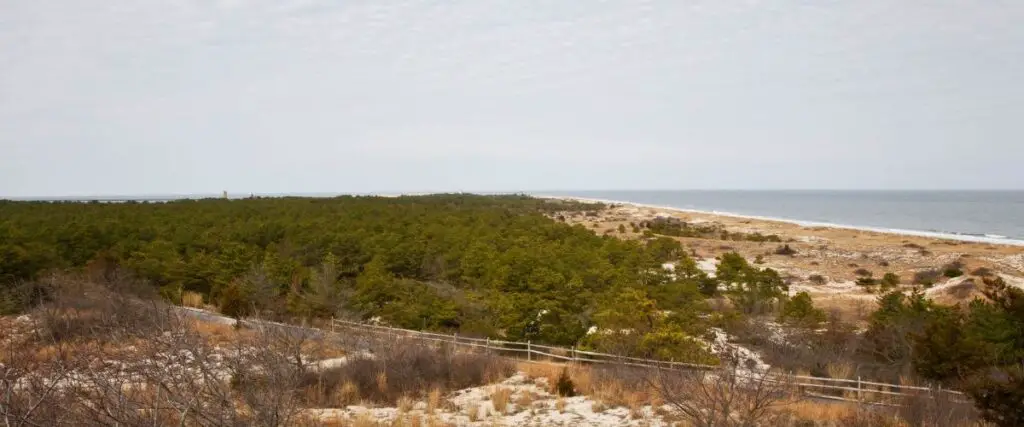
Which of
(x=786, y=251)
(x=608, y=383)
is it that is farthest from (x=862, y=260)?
(x=608, y=383)

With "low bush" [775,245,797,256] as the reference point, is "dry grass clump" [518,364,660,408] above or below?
below

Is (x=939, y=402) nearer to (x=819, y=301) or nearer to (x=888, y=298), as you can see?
(x=888, y=298)

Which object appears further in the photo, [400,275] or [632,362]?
[400,275]

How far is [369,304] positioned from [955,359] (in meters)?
18.5

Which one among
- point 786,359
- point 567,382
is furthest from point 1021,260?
point 567,382

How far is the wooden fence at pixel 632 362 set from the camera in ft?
40.9

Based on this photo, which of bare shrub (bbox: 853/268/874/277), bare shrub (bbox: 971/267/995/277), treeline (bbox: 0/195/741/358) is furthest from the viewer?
bare shrub (bbox: 853/268/874/277)

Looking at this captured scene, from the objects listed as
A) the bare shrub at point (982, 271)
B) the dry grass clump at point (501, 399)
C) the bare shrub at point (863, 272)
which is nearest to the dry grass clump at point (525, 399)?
the dry grass clump at point (501, 399)

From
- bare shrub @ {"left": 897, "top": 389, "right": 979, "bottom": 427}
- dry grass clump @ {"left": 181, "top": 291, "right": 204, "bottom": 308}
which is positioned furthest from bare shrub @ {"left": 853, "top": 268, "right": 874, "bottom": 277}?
dry grass clump @ {"left": 181, "top": 291, "right": 204, "bottom": 308}

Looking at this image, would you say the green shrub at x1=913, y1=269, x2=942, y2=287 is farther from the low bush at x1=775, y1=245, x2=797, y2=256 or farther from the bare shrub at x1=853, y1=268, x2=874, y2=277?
the low bush at x1=775, y1=245, x2=797, y2=256

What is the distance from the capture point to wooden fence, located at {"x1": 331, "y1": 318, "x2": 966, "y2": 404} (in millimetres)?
12453

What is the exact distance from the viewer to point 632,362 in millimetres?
15602

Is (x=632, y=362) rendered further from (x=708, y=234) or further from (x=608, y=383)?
(x=708, y=234)

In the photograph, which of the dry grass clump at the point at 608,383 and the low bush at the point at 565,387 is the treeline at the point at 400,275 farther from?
the low bush at the point at 565,387
